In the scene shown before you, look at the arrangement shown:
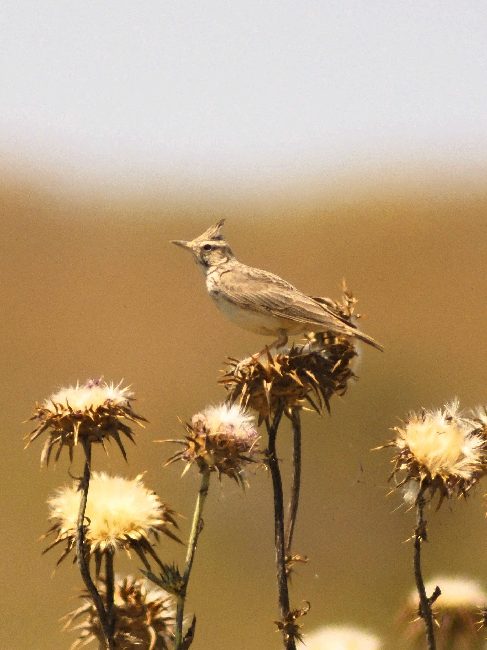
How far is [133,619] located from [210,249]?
2.52 meters

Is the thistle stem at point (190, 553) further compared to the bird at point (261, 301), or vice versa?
the bird at point (261, 301)

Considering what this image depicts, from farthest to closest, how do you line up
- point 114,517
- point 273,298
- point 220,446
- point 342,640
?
point 273,298 → point 342,640 → point 220,446 → point 114,517

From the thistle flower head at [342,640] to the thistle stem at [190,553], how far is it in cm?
90

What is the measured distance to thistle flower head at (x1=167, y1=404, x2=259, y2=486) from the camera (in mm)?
4812

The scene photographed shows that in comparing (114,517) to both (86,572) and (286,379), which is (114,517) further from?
(286,379)

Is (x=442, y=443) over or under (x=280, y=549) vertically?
over

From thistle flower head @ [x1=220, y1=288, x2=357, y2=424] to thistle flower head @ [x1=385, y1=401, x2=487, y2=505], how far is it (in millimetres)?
439

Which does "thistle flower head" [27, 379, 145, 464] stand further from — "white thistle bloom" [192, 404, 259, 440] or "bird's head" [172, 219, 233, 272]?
"bird's head" [172, 219, 233, 272]

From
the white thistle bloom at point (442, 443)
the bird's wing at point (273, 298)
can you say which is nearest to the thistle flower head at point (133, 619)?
the white thistle bloom at point (442, 443)

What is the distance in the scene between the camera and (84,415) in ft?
15.5

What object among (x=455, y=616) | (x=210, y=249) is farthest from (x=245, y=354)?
(x=455, y=616)

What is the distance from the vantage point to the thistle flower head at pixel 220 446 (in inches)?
189

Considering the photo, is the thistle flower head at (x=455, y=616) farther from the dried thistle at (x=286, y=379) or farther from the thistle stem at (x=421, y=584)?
the dried thistle at (x=286, y=379)

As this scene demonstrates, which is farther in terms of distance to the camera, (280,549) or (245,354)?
(245,354)
